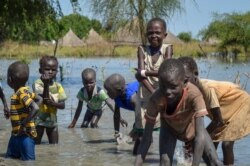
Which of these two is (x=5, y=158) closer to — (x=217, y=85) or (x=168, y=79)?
(x=217, y=85)

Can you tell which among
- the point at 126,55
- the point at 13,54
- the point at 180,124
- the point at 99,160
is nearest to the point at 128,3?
the point at 99,160

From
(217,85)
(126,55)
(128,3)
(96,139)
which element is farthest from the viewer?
(126,55)

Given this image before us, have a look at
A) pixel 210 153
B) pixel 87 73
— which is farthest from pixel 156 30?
pixel 87 73

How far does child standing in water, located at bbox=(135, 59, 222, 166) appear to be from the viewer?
4.78 m

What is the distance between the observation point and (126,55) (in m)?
60.9

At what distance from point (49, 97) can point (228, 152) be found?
252 cm

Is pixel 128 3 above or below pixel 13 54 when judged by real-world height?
above

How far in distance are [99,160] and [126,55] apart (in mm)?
53618

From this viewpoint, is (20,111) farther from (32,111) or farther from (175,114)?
(175,114)

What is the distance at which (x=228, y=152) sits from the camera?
22.4 feet

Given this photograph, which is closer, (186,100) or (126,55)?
(186,100)

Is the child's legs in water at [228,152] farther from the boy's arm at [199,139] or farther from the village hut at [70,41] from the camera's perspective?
the village hut at [70,41]

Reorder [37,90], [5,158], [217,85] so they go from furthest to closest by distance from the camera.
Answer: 1. [37,90]
2. [5,158]
3. [217,85]

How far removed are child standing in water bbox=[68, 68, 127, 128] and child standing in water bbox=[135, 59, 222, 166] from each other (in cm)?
427
